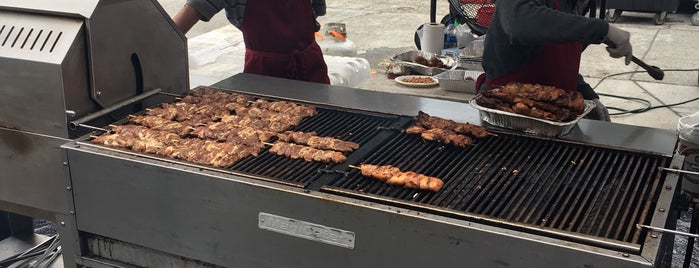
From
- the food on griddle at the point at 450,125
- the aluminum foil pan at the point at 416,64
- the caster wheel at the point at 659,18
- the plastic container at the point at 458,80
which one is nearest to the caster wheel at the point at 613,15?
the caster wheel at the point at 659,18

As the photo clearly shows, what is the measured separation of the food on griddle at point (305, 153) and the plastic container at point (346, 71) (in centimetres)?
210

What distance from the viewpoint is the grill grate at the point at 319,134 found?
197 centimetres

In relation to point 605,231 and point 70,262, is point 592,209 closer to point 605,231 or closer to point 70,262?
point 605,231

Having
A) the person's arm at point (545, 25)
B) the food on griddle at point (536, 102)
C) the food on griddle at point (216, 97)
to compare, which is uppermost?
the person's arm at point (545, 25)

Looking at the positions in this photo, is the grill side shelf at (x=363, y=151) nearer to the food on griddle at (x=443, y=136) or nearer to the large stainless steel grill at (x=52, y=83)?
the food on griddle at (x=443, y=136)

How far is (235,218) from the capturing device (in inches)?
75.0

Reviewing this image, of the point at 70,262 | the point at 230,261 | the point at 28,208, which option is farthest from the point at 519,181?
the point at 28,208

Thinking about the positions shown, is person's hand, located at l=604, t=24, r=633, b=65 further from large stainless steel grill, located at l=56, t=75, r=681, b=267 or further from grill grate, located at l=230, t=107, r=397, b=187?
grill grate, located at l=230, t=107, r=397, b=187

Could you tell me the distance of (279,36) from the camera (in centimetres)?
338

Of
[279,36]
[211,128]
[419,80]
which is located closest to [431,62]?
[419,80]

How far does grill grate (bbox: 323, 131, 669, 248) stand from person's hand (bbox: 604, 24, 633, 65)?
637 millimetres

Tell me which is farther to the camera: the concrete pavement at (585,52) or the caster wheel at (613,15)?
the caster wheel at (613,15)

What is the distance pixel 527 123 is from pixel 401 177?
66 cm

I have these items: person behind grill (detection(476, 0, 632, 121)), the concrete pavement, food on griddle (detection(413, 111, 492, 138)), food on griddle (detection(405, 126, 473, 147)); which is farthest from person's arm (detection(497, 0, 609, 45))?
the concrete pavement
